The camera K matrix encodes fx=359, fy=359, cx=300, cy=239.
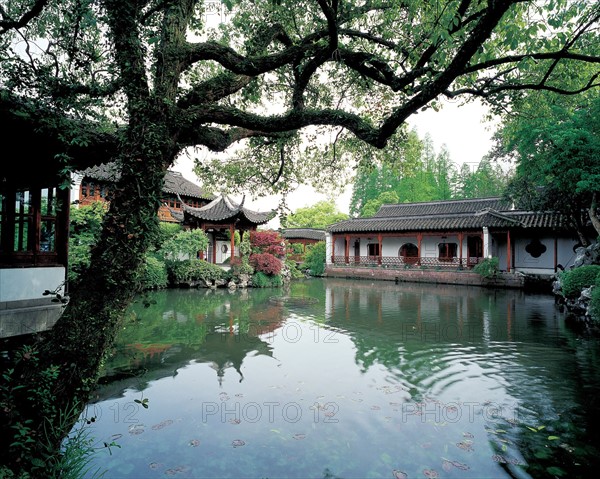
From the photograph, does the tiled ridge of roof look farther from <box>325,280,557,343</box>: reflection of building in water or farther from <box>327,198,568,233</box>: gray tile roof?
<box>325,280,557,343</box>: reflection of building in water

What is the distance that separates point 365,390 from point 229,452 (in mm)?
1917

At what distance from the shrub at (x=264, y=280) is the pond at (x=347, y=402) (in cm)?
844

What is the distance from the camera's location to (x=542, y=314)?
9477 mm

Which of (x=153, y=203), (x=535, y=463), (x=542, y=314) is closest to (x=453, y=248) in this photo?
(x=542, y=314)

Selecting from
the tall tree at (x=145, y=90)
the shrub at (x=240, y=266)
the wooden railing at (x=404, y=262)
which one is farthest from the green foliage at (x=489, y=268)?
the tall tree at (x=145, y=90)

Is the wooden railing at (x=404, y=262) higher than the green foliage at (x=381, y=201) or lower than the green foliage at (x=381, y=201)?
lower

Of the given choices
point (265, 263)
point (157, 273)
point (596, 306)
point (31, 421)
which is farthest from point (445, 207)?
point (31, 421)

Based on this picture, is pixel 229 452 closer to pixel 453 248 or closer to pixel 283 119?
pixel 283 119

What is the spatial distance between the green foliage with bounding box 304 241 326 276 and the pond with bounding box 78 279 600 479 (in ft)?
52.0

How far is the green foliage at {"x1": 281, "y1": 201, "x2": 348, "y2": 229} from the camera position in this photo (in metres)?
39.2

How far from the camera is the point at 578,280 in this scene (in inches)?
380

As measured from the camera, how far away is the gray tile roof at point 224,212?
17750 mm

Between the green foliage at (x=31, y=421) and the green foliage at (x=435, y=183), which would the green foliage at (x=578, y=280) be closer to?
the green foliage at (x=31, y=421)

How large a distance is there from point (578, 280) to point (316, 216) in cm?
3128
